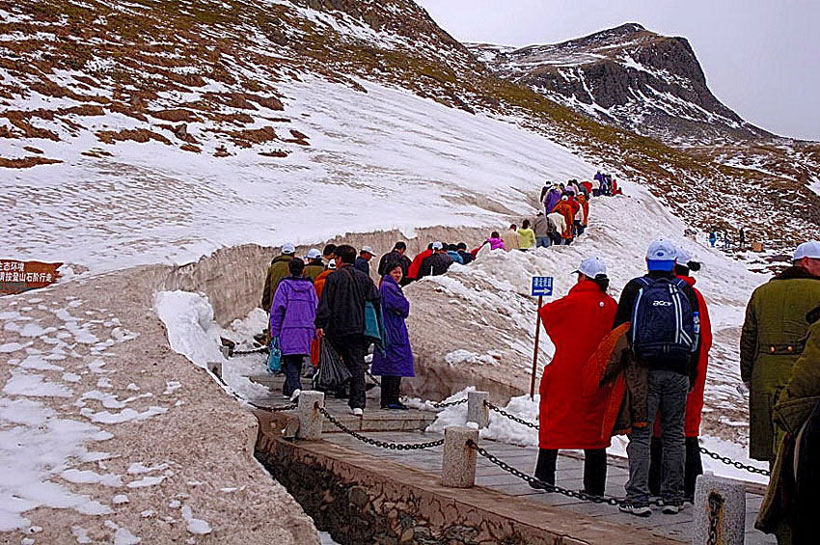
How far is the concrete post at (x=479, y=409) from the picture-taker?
8.40 m

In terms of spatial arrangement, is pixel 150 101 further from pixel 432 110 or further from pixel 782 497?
pixel 782 497

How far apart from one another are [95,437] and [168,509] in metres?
0.99

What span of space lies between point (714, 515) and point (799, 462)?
0.80m

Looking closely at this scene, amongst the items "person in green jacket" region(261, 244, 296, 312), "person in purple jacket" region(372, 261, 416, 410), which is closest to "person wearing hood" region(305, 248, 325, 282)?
"person in green jacket" region(261, 244, 296, 312)

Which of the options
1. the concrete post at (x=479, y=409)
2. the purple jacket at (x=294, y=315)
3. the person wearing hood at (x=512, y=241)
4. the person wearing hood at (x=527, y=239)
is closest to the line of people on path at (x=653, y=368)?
the concrete post at (x=479, y=409)

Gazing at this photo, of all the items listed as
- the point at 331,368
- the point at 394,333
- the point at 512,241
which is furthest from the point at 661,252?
the point at 512,241

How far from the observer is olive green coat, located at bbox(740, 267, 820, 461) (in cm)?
523

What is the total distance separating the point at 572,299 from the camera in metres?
6.10

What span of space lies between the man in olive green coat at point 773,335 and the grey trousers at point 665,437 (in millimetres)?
447

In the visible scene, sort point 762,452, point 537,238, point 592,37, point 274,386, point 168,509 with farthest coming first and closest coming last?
point 592,37 < point 537,238 < point 274,386 < point 762,452 < point 168,509

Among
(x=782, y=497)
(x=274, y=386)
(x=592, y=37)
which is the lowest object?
(x=274, y=386)

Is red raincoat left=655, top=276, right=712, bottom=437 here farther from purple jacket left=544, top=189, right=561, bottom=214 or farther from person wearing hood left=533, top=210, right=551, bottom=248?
purple jacket left=544, top=189, right=561, bottom=214

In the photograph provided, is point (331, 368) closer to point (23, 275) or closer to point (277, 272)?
point (277, 272)

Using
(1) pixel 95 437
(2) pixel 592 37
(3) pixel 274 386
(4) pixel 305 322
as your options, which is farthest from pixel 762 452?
(2) pixel 592 37
